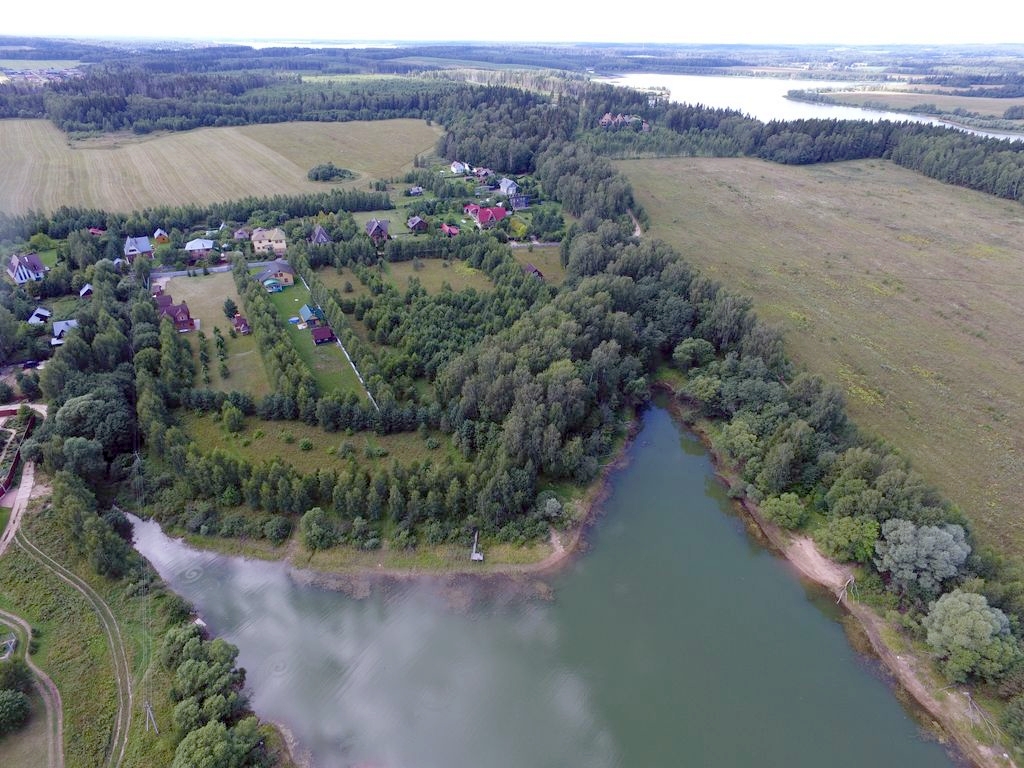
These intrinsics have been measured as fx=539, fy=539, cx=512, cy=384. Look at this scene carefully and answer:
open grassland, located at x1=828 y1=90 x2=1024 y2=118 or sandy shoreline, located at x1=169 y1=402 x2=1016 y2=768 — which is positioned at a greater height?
open grassland, located at x1=828 y1=90 x2=1024 y2=118

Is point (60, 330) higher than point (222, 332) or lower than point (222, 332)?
higher

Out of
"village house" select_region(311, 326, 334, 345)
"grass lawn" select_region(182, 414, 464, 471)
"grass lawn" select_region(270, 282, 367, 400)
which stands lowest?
"grass lawn" select_region(182, 414, 464, 471)

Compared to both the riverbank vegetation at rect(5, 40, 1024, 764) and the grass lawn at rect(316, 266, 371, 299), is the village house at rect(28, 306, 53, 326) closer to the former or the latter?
the riverbank vegetation at rect(5, 40, 1024, 764)

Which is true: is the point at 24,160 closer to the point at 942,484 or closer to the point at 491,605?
the point at 491,605

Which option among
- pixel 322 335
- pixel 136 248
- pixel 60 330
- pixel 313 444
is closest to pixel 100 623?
pixel 313 444

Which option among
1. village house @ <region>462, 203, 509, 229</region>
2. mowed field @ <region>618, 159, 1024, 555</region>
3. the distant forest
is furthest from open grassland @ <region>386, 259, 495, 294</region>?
the distant forest

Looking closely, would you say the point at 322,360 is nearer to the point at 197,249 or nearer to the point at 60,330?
the point at 60,330
